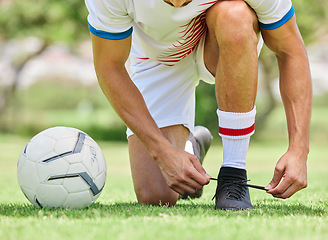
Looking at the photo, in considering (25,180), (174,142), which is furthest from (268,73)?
(25,180)

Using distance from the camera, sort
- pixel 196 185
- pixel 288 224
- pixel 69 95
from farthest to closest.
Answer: pixel 69 95 < pixel 196 185 < pixel 288 224

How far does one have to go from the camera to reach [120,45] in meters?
2.43

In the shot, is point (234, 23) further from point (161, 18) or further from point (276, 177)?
point (276, 177)

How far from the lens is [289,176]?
2.10m

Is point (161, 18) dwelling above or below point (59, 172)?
above

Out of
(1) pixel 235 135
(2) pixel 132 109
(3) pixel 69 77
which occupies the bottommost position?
(3) pixel 69 77

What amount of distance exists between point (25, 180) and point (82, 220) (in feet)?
2.05

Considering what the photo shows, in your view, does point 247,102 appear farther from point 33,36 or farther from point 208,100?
point 33,36

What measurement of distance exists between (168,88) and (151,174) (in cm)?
57

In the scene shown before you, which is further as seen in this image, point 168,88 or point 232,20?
point 168,88

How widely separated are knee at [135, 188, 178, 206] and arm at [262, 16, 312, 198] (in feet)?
2.88

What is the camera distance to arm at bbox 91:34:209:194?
2289 mm

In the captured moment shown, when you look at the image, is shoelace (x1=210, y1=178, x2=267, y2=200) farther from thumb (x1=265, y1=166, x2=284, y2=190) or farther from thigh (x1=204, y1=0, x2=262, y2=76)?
thigh (x1=204, y1=0, x2=262, y2=76)

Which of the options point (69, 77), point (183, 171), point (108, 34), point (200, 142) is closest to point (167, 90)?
point (200, 142)
